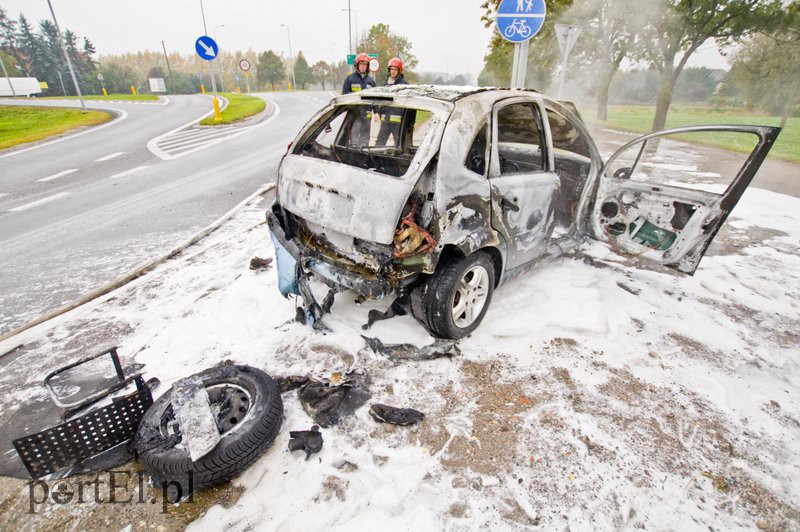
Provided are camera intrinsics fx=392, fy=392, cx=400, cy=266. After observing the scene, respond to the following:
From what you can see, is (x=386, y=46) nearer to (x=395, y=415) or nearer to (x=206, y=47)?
(x=206, y=47)

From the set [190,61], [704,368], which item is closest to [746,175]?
[704,368]

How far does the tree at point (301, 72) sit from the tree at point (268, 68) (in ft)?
11.0

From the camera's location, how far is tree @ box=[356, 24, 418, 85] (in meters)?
35.5

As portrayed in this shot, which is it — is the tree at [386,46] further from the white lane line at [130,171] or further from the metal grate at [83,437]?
the metal grate at [83,437]

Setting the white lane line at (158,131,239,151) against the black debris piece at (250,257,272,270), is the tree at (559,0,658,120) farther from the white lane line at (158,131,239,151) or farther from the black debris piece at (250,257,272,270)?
the black debris piece at (250,257,272,270)

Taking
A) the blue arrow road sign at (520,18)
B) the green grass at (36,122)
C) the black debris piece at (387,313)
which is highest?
the blue arrow road sign at (520,18)

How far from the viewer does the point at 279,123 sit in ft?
55.9

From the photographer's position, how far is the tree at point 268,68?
64.0m

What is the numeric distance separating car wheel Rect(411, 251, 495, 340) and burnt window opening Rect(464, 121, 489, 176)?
0.65 m

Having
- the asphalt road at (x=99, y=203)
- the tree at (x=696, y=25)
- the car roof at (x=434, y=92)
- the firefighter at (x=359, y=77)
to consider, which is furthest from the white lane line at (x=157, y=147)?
the tree at (x=696, y=25)

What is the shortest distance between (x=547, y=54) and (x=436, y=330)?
21.6 metres

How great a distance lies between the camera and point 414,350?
308 centimetres

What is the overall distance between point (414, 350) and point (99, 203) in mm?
6843

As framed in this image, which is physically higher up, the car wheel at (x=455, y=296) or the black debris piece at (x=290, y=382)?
the car wheel at (x=455, y=296)
